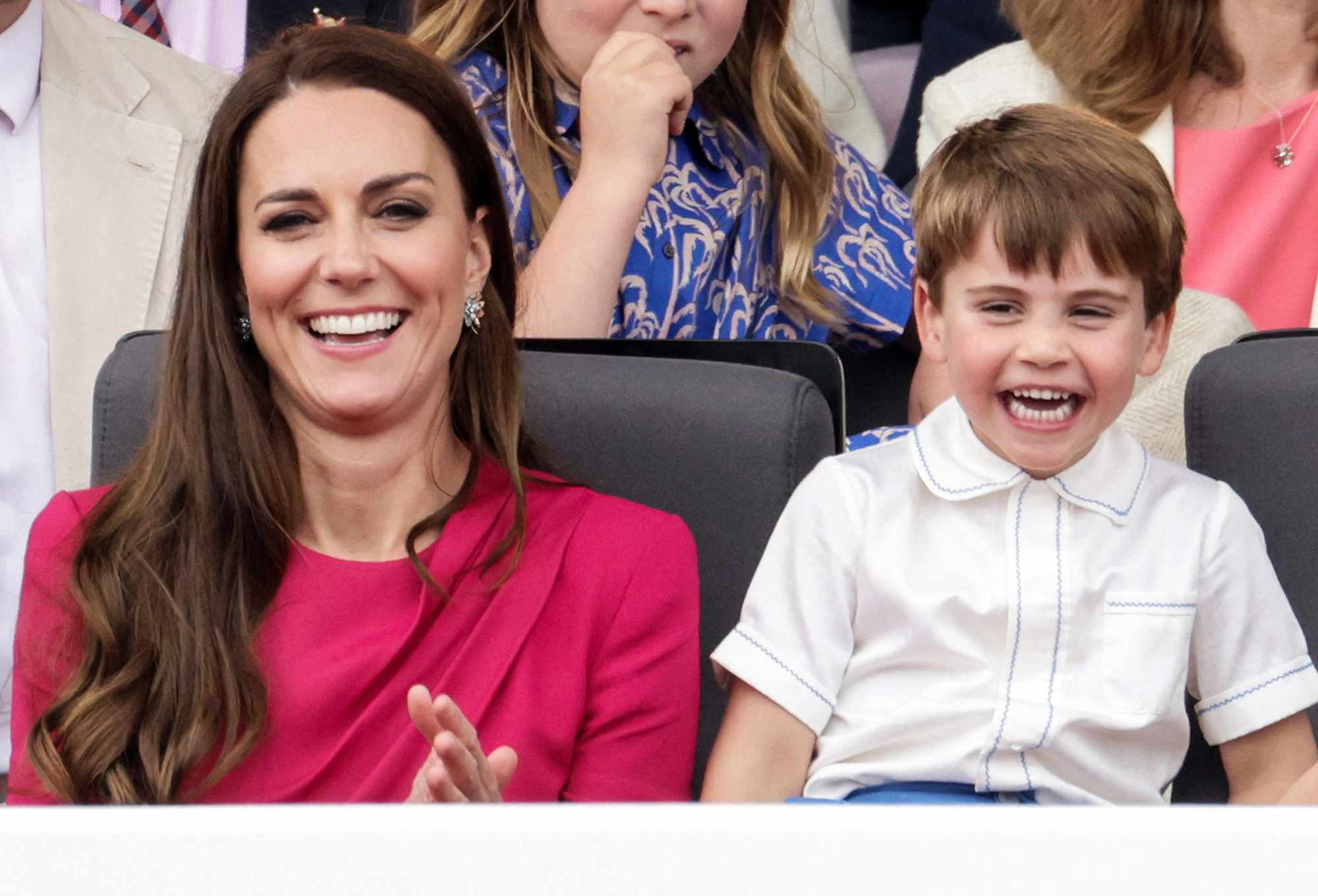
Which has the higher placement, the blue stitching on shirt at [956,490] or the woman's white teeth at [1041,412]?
the woman's white teeth at [1041,412]

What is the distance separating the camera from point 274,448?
4.43 ft

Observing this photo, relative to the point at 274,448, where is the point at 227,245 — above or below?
above

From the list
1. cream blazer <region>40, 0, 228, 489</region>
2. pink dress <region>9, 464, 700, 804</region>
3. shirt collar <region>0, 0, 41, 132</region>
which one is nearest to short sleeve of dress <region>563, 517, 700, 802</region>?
pink dress <region>9, 464, 700, 804</region>

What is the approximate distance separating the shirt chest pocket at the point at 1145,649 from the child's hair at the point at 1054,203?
0.67 feet

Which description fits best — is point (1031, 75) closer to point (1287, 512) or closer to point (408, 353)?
point (1287, 512)

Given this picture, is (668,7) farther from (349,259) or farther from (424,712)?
(424,712)

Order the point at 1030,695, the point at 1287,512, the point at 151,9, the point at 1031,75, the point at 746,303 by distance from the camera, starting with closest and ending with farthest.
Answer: the point at 1030,695, the point at 1287,512, the point at 746,303, the point at 1031,75, the point at 151,9

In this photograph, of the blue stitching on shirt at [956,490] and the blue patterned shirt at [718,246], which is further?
the blue patterned shirt at [718,246]

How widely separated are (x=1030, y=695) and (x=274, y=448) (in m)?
0.60

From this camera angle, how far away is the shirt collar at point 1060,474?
1.24 m

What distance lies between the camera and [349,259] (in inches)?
49.9

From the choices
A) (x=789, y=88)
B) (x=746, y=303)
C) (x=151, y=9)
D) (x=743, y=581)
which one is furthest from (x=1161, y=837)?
(x=151, y=9)

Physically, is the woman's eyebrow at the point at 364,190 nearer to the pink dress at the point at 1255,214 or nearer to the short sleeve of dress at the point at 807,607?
the short sleeve of dress at the point at 807,607

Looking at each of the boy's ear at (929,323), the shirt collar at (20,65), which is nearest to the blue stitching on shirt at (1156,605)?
the boy's ear at (929,323)
